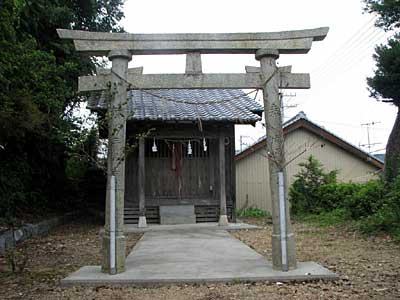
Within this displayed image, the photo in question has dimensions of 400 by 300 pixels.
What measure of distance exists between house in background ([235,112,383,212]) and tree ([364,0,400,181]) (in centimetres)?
505

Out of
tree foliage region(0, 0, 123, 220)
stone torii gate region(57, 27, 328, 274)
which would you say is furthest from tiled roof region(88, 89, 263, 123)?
stone torii gate region(57, 27, 328, 274)

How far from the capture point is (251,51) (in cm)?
645

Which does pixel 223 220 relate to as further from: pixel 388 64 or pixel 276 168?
pixel 388 64

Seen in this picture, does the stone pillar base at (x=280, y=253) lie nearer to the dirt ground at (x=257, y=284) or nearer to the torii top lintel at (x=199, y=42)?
the dirt ground at (x=257, y=284)

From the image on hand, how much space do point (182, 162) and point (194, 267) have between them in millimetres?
7072

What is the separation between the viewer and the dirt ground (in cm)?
495

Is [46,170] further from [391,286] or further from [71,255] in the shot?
[391,286]

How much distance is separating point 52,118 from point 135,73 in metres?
6.05

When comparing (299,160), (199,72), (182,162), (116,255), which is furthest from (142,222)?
(299,160)

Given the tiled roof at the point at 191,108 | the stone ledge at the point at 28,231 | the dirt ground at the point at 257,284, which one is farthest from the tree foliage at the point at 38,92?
the dirt ground at the point at 257,284

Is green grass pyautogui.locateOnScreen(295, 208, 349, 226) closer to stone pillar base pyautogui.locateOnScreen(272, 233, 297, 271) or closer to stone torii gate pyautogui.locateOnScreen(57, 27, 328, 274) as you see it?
stone pillar base pyautogui.locateOnScreen(272, 233, 297, 271)

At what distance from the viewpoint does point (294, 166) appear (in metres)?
18.9

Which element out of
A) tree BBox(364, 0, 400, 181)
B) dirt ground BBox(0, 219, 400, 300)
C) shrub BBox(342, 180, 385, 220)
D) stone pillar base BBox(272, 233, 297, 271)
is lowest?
dirt ground BBox(0, 219, 400, 300)

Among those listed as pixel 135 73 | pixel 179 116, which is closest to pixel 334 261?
pixel 135 73
